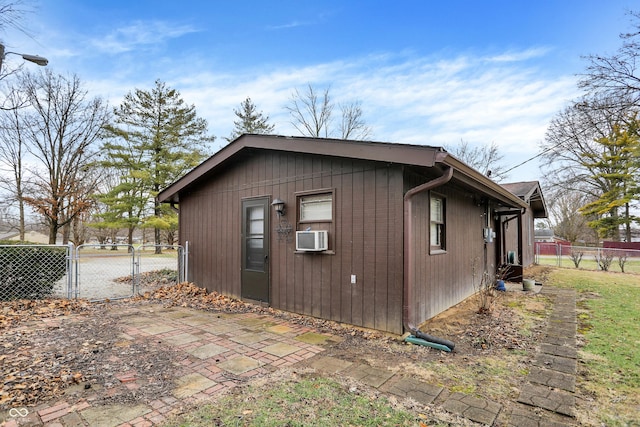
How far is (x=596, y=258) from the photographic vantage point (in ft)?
43.8

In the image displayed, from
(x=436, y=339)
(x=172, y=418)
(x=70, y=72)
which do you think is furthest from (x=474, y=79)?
(x=70, y=72)

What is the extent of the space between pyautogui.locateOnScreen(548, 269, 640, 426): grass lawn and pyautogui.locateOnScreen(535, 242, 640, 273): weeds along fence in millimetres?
6960

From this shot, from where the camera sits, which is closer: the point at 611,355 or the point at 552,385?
the point at 552,385

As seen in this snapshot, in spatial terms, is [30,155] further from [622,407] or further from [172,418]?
[622,407]

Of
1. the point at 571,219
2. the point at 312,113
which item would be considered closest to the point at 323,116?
the point at 312,113

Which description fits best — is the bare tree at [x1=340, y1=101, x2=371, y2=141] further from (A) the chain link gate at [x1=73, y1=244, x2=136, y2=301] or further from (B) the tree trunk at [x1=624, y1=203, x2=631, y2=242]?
(B) the tree trunk at [x1=624, y1=203, x2=631, y2=242]

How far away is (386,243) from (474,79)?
982 centimetres

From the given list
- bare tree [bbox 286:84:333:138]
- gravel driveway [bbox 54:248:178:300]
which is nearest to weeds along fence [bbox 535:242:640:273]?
bare tree [bbox 286:84:333:138]

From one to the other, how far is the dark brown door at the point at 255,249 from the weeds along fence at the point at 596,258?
13.3 metres

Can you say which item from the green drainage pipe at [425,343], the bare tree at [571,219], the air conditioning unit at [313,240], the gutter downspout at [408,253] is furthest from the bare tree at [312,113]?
the bare tree at [571,219]

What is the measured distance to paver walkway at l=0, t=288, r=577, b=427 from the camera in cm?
218

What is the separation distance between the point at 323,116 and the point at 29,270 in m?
17.8

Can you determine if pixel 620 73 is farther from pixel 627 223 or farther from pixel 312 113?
pixel 627 223

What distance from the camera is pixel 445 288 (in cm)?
542
